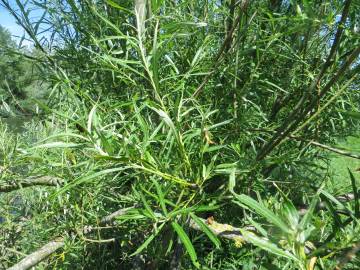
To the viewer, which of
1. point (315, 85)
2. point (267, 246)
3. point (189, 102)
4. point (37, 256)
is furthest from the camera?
point (189, 102)

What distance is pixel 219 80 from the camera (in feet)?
2.59

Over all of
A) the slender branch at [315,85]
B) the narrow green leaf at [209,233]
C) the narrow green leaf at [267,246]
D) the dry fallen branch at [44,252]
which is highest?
the slender branch at [315,85]

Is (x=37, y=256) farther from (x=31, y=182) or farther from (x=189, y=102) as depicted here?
(x=189, y=102)

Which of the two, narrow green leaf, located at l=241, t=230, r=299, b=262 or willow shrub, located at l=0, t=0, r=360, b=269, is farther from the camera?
willow shrub, located at l=0, t=0, r=360, b=269

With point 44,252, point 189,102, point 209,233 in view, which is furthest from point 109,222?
point 209,233

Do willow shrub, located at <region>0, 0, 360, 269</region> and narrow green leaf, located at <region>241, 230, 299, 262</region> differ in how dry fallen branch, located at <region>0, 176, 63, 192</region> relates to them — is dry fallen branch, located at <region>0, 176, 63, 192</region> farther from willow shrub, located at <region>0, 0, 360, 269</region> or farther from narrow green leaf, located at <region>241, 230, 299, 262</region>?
narrow green leaf, located at <region>241, 230, 299, 262</region>

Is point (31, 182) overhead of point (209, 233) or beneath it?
beneath

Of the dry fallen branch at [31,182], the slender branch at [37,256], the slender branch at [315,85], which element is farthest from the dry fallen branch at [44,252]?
the slender branch at [315,85]

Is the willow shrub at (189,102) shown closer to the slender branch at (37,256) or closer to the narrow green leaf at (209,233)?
the slender branch at (37,256)

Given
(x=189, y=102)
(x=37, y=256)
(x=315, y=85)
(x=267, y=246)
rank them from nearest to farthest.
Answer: (x=267, y=246) < (x=315, y=85) < (x=37, y=256) < (x=189, y=102)

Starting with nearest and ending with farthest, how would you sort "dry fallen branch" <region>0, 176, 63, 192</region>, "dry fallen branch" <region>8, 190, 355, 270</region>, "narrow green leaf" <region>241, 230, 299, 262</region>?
"narrow green leaf" <region>241, 230, 299, 262</region>
"dry fallen branch" <region>8, 190, 355, 270</region>
"dry fallen branch" <region>0, 176, 63, 192</region>

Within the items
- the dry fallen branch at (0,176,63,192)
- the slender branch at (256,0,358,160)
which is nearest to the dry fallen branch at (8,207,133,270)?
the dry fallen branch at (0,176,63,192)

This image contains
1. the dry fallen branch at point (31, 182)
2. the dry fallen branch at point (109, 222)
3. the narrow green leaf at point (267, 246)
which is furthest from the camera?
the dry fallen branch at point (31, 182)

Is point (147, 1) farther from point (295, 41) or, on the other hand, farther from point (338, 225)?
point (338, 225)
